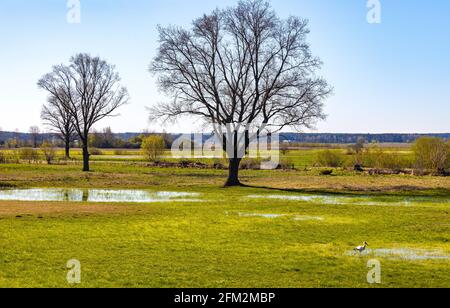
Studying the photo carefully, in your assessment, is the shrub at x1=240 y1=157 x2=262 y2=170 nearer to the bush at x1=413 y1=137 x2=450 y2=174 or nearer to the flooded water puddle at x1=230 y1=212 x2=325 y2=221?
the bush at x1=413 y1=137 x2=450 y2=174

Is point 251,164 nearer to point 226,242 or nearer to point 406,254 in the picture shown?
point 226,242

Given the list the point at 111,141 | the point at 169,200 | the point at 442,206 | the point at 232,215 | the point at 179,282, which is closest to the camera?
the point at 179,282

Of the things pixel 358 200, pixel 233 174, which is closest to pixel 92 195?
pixel 233 174

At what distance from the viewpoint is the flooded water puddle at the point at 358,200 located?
95.7 ft

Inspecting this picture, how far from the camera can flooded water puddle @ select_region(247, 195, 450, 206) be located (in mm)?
29172

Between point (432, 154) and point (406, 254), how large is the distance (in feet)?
167

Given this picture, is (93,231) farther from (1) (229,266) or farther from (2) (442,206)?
(2) (442,206)

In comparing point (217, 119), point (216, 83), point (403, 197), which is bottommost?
point (403, 197)

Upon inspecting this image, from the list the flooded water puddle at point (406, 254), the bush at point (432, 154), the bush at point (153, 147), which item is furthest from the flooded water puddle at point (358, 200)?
the bush at point (153, 147)

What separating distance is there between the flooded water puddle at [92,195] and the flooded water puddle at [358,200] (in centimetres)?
511
